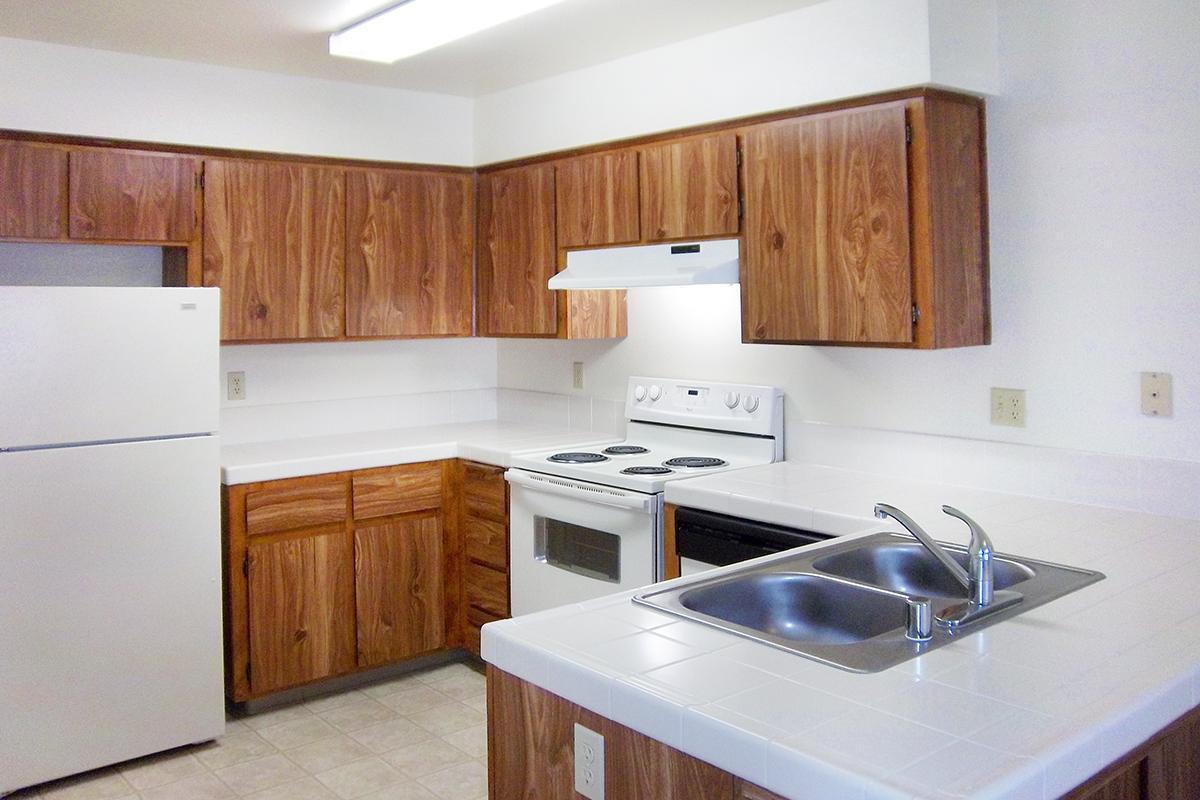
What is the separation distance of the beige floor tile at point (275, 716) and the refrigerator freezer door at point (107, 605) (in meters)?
0.20

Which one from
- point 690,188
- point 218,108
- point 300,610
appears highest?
point 218,108

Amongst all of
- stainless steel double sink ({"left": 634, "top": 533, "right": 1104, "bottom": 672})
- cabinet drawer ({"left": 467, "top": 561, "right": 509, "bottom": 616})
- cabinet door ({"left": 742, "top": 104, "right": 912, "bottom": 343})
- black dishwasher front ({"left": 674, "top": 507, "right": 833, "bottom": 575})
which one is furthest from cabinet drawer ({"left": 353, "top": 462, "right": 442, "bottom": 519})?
stainless steel double sink ({"left": 634, "top": 533, "right": 1104, "bottom": 672})

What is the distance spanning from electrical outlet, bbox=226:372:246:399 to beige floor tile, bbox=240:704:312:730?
47.0 inches

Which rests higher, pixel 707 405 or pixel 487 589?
pixel 707 405

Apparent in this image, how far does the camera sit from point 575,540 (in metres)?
3.48

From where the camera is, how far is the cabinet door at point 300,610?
11.6ft

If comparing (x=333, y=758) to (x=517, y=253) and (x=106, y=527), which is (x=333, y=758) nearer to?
(x=106, y=527)

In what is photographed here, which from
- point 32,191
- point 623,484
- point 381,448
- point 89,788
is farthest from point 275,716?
point 32,191

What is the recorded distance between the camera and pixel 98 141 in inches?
136

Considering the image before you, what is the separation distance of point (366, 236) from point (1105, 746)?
3.29m

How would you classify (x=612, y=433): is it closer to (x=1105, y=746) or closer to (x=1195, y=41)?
(x=1195, y=41)

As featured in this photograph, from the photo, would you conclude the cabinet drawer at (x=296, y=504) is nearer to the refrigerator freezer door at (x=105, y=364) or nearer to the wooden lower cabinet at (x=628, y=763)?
the refrigerator freezer door at (x=105, y=364)

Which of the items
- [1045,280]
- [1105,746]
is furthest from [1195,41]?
Answer: [1105,746]

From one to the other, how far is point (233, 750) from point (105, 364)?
130 cm
